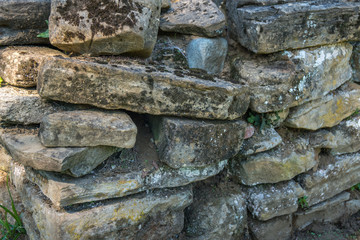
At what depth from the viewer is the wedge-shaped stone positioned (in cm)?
275

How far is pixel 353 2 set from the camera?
3.92m

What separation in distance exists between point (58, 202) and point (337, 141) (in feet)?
10.3

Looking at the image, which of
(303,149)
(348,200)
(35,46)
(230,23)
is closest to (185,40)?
(230,23)

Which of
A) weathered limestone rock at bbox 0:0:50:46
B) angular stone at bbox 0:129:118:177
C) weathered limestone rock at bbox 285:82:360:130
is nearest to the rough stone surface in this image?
weathered limestone rock at bbox 285:82:360:130

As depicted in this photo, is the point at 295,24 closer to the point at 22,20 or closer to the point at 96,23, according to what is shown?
the point at 96,23

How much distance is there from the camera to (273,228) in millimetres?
3887

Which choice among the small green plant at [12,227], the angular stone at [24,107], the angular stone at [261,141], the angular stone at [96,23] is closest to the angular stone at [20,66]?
the angular stone at [24,107]

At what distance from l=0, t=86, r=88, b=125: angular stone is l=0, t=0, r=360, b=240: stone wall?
0.4 inches

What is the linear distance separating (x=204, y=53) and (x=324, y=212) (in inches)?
95.9

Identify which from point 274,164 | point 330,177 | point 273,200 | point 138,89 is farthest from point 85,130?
point 330,177

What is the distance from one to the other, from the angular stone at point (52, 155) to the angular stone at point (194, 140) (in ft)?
1.50

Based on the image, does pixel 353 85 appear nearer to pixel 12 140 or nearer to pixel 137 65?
pixel 137 65

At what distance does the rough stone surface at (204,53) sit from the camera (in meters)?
3.70

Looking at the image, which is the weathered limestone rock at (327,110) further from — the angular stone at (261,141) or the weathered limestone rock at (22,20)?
the weathered limestone rock at (22,20)
